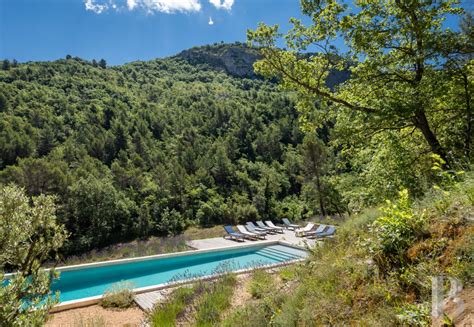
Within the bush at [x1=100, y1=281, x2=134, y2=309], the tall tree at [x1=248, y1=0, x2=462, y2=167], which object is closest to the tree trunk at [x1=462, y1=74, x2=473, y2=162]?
the tall tree at [x1=248, y1=0, x2=462, y2=167]

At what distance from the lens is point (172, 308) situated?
14.5 ft

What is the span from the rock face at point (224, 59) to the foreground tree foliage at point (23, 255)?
86.8 meters

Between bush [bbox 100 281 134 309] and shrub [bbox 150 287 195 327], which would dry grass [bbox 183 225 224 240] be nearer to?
bush [bbox 100 281 134 309]

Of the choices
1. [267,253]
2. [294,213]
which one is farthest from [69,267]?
[294,213]

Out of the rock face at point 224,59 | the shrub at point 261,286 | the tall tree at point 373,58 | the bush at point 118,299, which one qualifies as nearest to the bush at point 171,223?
the bush at point 118,299

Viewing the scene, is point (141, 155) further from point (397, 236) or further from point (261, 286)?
point (397, 236)

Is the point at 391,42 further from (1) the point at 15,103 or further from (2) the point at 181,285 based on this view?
(1) the point at 15,103

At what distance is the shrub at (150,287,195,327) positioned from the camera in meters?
4.11

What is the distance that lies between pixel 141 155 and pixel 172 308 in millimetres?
26507

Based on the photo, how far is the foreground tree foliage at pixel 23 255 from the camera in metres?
2.29

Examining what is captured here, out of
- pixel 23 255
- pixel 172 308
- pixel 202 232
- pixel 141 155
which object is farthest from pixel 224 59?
pixel 23 255

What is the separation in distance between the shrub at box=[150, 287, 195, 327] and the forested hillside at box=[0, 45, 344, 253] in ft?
40.3

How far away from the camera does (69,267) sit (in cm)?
971

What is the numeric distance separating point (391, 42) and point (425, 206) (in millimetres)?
3469
